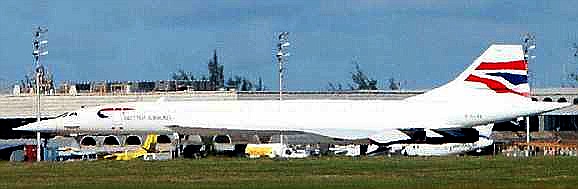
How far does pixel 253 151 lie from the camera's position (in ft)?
298

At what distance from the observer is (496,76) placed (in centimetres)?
8512

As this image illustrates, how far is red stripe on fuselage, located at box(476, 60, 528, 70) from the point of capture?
8444 centimetres

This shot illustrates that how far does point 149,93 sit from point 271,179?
7476 cm

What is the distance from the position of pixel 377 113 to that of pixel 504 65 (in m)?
8.29

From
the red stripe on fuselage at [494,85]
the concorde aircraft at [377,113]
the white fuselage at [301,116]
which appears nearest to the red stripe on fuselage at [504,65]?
the concorde aircraft at [377,113]

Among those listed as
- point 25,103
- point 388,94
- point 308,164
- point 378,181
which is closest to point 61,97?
point 25,103

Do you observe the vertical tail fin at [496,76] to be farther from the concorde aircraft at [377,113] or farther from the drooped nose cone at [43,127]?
the drooped nose cone at [43,127]

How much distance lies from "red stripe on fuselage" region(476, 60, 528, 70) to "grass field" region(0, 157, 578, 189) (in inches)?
710

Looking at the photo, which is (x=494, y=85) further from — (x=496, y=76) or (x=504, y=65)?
(x=504, y=65)

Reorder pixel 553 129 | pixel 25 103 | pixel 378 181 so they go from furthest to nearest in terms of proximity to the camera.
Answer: pixel 553 129, pixel 25 103, pixel 378 181

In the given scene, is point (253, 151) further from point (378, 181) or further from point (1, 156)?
point (378, 181)

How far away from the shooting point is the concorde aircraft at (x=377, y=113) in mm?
84062

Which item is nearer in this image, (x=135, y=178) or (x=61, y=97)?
(x=135, y=178)

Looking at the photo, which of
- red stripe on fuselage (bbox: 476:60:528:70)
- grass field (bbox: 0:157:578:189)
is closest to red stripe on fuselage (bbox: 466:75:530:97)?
red stripe on fuselage (bbox: 476:60:528:70)
